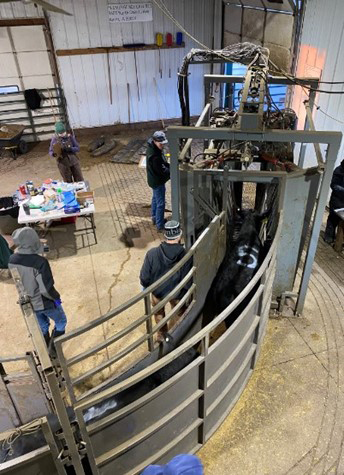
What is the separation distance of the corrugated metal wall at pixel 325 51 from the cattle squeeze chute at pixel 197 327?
144cm

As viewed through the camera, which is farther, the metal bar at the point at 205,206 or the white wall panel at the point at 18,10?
Result: the white wall panel at the point at 18,10

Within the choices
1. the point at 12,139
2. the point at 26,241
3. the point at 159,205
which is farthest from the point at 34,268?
the point at 12,139

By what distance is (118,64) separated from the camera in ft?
38.5

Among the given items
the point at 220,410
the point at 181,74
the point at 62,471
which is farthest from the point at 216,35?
the point at 62,471

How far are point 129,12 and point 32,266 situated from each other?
31.5 ft

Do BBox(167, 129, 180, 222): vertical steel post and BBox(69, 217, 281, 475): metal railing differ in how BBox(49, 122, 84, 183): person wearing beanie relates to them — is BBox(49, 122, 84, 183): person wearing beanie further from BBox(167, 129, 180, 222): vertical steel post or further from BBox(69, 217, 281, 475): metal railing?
BBox(69, 217, 281, 475): metal railing

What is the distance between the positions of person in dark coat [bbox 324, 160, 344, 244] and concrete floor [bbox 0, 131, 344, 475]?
0.29 metres

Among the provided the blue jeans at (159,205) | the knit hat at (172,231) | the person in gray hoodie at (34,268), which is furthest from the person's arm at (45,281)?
the blue jeans at (159,205)

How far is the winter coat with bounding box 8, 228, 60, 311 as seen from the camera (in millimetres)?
4129

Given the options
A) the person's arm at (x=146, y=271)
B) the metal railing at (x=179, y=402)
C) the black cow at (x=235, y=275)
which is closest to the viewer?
the metal railing at (x=179, y=402)

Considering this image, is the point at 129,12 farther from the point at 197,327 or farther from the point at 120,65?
the point at 197,327

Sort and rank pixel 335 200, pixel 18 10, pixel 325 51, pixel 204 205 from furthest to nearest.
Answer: pixel 18 10 → pixel 325 51 → pixel 335 200 → pixel 204 205

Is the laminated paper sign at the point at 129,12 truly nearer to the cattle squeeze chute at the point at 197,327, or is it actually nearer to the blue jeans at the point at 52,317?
the cattle squeeze chute at the point at 197,327

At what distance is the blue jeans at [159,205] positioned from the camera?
723cm
